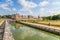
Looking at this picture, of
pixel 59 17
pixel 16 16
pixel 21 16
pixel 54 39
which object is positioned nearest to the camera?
pixel 54 39

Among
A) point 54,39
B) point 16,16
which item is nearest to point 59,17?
point 16,16

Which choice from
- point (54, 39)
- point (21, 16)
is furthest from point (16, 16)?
point (54, 39)

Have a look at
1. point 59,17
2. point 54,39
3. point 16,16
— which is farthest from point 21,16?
point 54,39

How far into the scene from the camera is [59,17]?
121 feet

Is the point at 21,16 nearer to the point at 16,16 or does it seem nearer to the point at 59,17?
the point at 16,16

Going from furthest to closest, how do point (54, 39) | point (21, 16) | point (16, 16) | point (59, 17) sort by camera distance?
1. point (21, 16)
2. point (16, 16)
3. point (59, 17)
4. point (54, 39)

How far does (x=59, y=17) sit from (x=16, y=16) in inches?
885

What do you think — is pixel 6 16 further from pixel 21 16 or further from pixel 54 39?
pixel 54 39

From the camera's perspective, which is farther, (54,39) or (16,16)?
(16,16)

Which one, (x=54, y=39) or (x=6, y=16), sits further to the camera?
(x=6, y=16)

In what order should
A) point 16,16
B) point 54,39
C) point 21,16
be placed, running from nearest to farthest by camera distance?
point 54,39 → point 16,16 → point 21,16

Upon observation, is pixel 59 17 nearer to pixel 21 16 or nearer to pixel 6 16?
pixel 21 16

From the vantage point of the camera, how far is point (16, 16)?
54125mm

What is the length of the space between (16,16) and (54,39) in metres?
47.8
